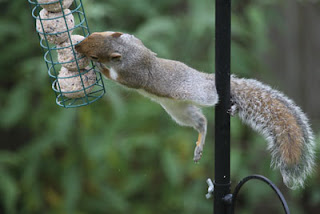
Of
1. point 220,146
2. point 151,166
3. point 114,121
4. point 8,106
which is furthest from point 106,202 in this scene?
point 220,146

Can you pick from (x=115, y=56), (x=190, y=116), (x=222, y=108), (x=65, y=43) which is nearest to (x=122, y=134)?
(x=190, y=116)

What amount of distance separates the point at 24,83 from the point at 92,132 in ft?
1.24

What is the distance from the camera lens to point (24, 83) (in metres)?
2.22

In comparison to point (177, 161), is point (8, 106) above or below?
above

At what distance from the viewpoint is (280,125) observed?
1.43m

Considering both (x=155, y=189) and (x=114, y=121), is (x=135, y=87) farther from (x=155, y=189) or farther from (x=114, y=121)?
(x=155, y=189)

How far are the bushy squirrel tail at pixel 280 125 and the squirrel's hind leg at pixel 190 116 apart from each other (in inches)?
6.7

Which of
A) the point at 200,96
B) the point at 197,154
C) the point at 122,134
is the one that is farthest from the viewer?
the point at 122,134

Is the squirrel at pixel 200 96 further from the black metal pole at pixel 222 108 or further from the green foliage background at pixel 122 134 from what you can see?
the green foliage background at pixel 122 134

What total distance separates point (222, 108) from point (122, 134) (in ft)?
3.29

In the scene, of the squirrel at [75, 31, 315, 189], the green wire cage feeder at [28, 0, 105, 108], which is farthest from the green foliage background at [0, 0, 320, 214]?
the green wire cage feeder at [28, 0, 105, 108]

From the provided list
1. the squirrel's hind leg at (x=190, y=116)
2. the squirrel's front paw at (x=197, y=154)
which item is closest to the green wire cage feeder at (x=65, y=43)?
the squirrel's hind leg at (x=190, y=116)

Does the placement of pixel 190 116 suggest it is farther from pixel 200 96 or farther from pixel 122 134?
pixel 122 134

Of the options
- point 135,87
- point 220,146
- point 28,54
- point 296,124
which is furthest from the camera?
point 28,54
